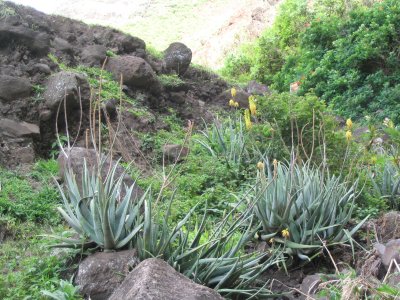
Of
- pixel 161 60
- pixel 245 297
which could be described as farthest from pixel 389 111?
pixel 245 297

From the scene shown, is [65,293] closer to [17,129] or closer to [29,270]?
[29,270]

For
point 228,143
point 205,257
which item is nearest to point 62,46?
point 228,143

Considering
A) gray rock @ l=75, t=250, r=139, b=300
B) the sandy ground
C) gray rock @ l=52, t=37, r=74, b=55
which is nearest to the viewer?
gray rock @ l=75, t=250, r=139, b=300

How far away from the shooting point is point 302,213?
206 inches

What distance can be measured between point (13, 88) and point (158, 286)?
18.3 ft

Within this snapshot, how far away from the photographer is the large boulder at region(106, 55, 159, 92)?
9938 millimetres

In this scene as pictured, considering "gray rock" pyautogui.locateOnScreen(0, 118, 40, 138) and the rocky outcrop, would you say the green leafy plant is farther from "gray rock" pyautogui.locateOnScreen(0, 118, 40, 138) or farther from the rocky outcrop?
"gray rock" pyautogui.locateOnScreen(0, 118, 40, 138)

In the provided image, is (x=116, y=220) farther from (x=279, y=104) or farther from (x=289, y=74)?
(x=289, y=74)

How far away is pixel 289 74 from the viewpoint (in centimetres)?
1602

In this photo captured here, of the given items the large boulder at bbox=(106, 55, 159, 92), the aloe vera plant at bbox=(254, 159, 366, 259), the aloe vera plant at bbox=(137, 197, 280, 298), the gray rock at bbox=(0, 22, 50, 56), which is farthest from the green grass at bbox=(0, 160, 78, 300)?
the large boulder at bbox=(106, 55, 159, 92)

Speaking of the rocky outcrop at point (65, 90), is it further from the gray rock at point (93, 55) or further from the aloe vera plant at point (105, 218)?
the aloe vera plant at point (105, 218)

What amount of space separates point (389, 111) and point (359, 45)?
2256 millimetres

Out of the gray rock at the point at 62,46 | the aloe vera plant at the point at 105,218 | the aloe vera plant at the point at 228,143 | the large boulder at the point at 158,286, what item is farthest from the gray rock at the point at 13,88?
the large boulder at the point at 158,286

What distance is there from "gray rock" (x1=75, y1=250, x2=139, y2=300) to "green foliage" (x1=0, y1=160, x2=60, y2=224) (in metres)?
1.77
